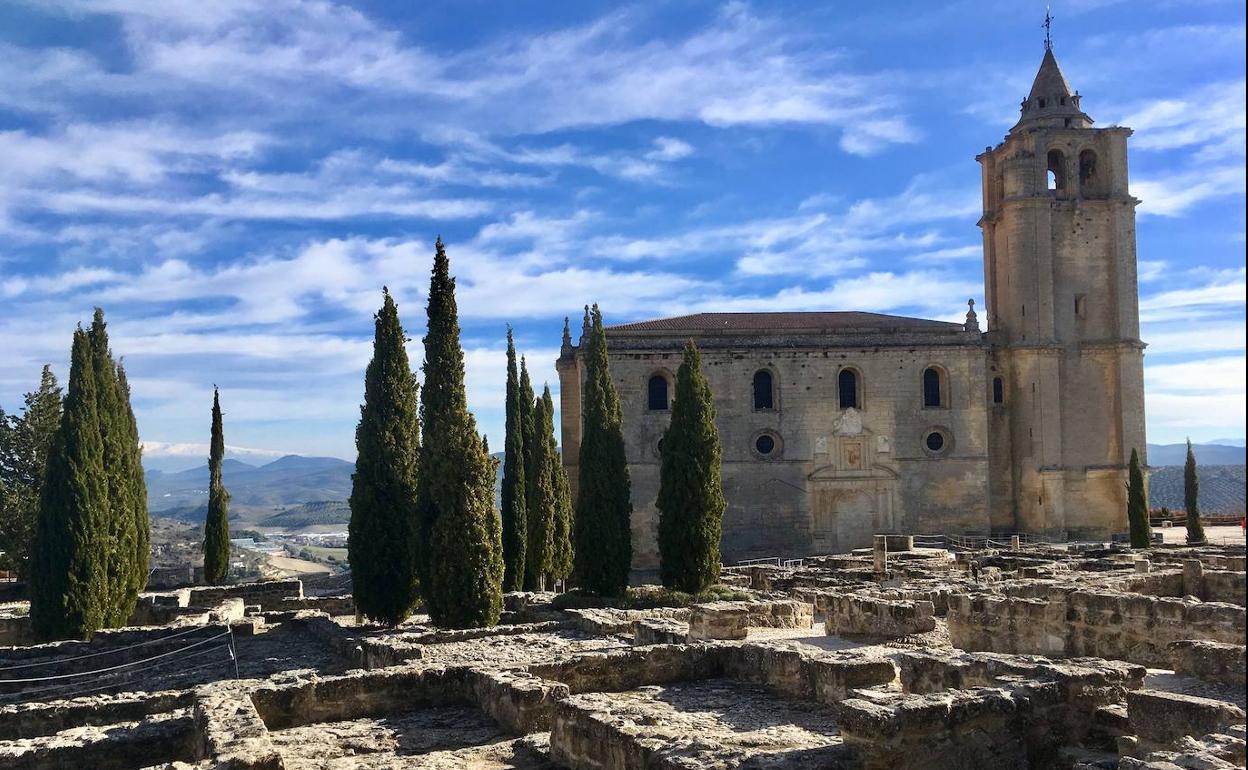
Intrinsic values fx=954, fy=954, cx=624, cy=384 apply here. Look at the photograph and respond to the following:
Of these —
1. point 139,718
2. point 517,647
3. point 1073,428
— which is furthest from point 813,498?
point 139,718

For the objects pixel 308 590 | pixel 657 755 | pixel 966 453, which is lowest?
pixel 308 590

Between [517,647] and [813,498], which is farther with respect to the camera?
[813,498]

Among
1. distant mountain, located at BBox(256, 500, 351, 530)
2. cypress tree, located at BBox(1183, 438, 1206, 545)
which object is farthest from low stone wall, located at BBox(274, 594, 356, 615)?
distant mountain, located at BBox(256, 500, 351, 530)

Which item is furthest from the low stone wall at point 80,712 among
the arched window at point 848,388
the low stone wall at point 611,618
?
the arched window at point 848,388

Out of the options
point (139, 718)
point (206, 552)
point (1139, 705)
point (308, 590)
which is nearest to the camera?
point (1139, 705)

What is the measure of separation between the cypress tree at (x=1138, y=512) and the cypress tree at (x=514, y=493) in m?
19.7

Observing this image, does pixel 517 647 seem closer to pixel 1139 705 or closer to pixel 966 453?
pixel 1139 705

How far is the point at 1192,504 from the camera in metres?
31.4

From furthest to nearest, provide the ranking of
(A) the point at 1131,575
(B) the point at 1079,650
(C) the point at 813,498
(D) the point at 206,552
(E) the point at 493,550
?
1. (C) the point at 813,498
2. (D) the point at 206,552
3. (A) the point at 1131,575
4. (E) the point at 493,550
5. (B) the point at 1079,650

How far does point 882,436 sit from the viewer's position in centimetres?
3538

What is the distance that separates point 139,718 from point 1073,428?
116ft

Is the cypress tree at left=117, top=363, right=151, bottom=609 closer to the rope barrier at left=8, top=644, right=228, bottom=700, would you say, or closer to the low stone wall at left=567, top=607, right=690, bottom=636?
the rope barrier at left=8, top=644, right=228, bottom=700

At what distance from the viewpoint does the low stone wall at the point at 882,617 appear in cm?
1490

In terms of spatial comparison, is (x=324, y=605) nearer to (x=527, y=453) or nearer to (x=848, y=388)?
(x=527, y=453)
